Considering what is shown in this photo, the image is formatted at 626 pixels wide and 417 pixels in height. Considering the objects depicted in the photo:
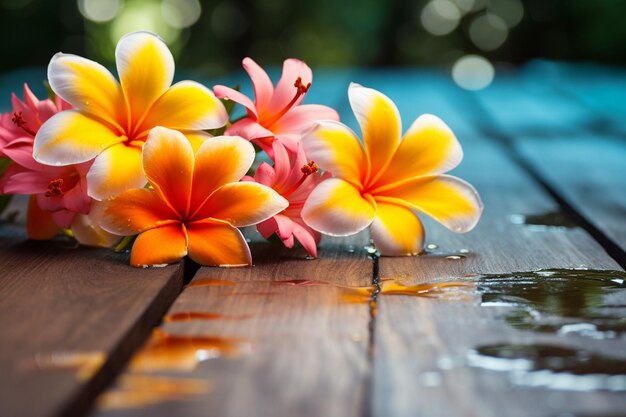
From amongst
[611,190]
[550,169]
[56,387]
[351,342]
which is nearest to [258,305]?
[351,342]

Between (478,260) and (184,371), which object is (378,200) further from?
(184,371)

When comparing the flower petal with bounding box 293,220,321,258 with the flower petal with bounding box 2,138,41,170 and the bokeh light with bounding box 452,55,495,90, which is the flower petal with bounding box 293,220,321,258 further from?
the bokeh light with bounding box 452,55,495,90

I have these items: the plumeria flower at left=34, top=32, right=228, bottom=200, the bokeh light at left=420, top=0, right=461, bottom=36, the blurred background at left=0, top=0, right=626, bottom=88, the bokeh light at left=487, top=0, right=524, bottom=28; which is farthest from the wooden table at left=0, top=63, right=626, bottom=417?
the bokeh light at left=420, top=0, right=461, bottom=36

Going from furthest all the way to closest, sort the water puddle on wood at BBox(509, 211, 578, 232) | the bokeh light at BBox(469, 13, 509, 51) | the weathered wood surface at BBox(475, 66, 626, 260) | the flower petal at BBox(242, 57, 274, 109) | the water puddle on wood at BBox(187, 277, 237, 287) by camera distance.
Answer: the bokeh light at BBox(469, 13, 509, 51) → the weathered wood surface at BBox(475, 66, 626, 260) → the water puddle on wood at BBox(509, 211, 578, 232) → the flower petal at BBox(242, 57, 274, 109) → the water puddle on wood at BBox(187, 277, 237, 287)

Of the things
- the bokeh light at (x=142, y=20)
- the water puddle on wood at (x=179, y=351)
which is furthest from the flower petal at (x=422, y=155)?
the bokeh light at (x=142, y=20)

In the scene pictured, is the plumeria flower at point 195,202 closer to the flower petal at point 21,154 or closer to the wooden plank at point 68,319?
the wooden plank at point 68,319

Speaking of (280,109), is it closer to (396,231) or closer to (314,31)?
(396,231)
